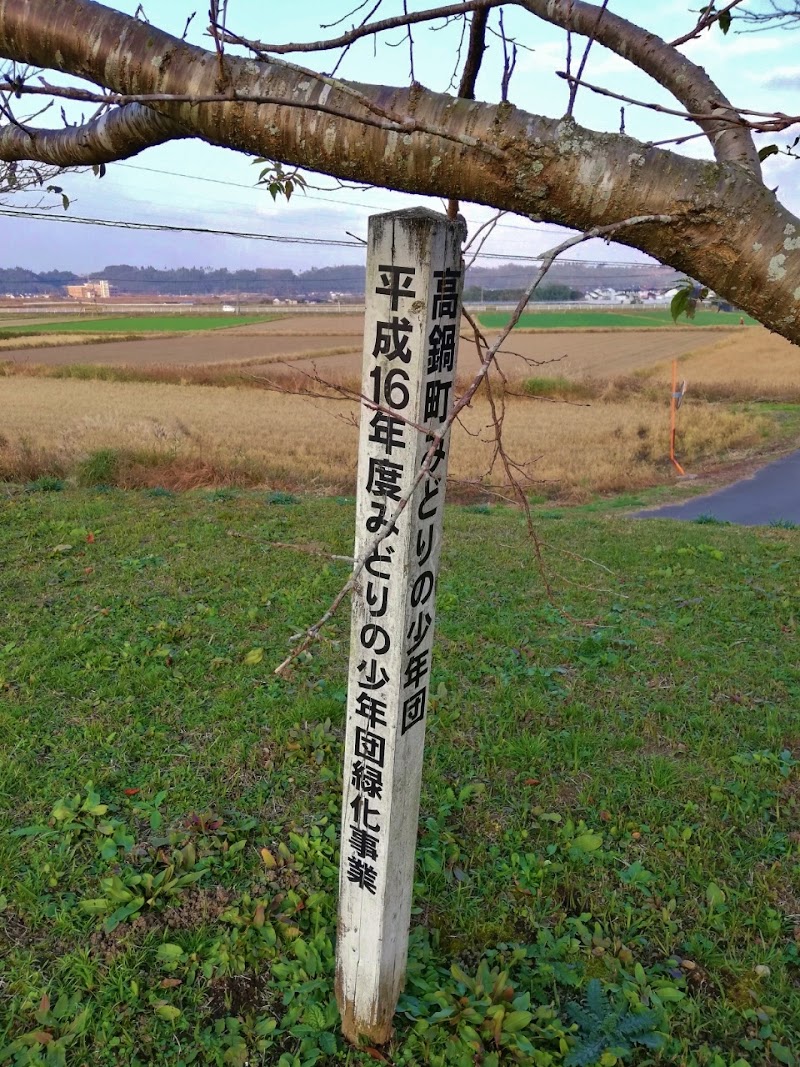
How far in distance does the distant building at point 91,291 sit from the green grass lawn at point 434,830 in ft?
149

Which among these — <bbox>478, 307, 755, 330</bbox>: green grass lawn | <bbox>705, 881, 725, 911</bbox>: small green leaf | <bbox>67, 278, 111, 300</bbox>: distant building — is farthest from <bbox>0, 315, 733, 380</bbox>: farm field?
<bbox>705, 881, 725, 911</bbox>: small green leaf

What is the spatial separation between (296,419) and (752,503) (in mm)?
11230

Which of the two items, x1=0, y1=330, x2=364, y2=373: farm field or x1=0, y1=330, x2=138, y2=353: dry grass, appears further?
x1=0, y1=330, x2=138, y2=353: dry grass

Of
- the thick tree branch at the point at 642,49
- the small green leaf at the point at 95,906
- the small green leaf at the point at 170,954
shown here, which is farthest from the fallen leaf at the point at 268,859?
the thick tree branch at the point at 642,49

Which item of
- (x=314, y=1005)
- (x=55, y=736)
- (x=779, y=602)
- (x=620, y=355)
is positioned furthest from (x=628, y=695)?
(x=620, y=355)

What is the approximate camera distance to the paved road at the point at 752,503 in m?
11.4

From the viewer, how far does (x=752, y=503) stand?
12.4m

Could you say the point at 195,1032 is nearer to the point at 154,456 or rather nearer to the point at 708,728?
the point at 708,728

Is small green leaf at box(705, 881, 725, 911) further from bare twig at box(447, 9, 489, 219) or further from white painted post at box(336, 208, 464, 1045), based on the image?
bare twig at box(447, 9, 489, 219)

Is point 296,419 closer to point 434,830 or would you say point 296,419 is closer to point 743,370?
point 434,830

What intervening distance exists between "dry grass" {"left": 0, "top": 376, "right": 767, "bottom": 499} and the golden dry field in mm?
42

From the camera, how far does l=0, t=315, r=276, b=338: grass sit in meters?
36.4

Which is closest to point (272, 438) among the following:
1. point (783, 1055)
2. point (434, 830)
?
point (434, 830)

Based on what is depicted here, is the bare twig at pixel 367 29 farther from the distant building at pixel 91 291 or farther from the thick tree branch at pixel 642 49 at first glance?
the distant building at pixel 91 291
